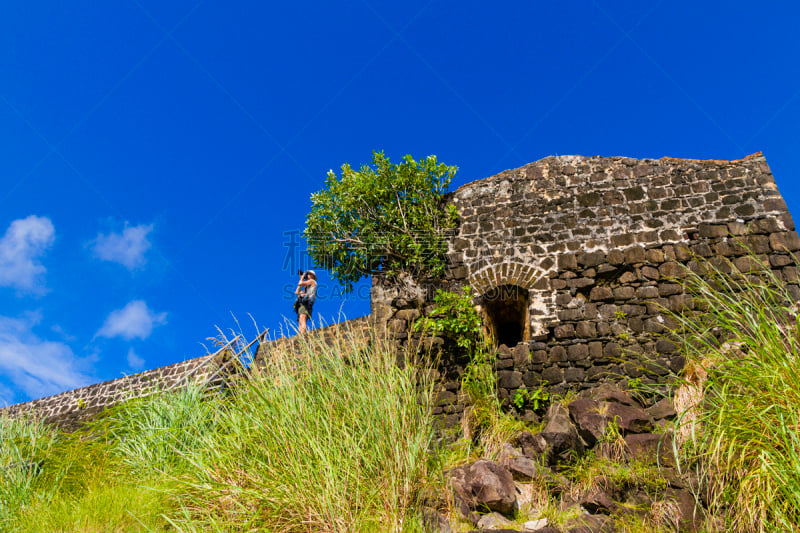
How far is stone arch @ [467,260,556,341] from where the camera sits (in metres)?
6.35

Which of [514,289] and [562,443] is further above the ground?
[514,289]

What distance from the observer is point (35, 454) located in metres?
4.74

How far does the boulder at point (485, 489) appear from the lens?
12.0 feet

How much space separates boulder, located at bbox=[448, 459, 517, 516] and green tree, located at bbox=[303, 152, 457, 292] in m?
3.49

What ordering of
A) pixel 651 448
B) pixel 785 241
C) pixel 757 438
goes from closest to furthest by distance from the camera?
pixel 757 438 < pixel 651 448 < pixel 785 241

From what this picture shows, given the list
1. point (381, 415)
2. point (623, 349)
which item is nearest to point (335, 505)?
point (381, 415)

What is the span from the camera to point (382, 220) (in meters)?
7.82

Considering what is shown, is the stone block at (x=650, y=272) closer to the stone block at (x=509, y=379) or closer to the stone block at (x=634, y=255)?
the stone block at (x=634, y=255)

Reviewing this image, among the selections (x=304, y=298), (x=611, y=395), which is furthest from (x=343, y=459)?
(x=304, y=298)

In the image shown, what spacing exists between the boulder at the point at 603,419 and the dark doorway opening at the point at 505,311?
1.69 meters

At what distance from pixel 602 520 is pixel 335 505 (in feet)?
6.29

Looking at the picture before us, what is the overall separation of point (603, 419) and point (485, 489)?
1.52m

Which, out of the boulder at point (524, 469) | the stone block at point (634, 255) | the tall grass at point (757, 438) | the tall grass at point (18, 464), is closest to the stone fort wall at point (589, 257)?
the stone block at point (634, 255)

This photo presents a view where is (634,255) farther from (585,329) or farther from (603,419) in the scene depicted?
(603,419)
